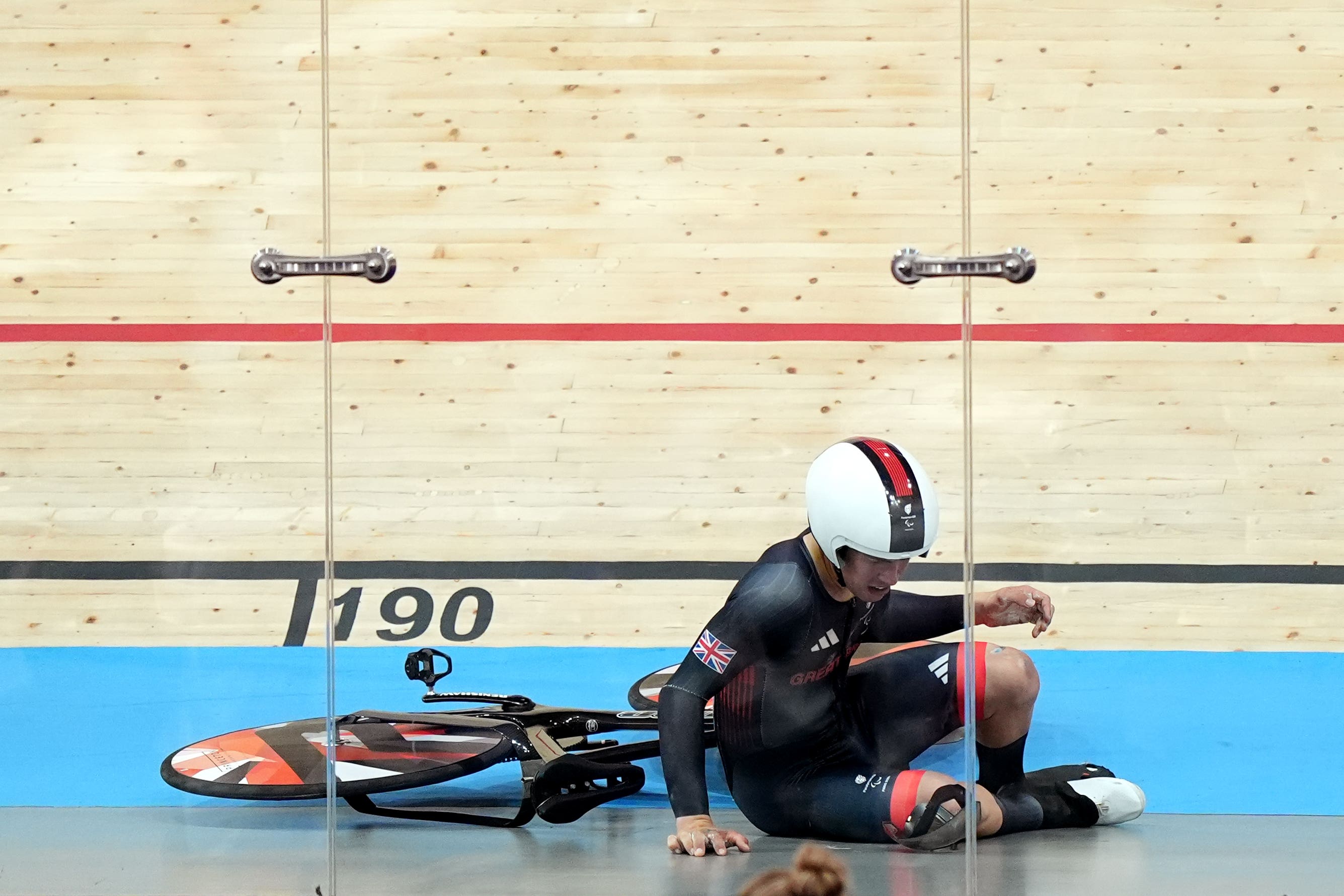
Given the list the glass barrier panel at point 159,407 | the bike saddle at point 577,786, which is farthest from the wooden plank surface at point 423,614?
the bike saddle at point 577,786

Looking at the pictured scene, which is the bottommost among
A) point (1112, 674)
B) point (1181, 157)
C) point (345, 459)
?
point (1112, 674)

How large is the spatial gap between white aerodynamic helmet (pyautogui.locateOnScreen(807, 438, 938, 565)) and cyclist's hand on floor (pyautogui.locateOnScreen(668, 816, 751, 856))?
1.84 feet

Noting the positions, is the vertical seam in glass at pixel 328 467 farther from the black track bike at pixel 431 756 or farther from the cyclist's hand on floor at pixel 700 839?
the cyclist's hand on floor at pixel 700 839

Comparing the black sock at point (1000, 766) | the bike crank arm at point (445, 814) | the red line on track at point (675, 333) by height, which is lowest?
the bike crank arm at point (445, 814)

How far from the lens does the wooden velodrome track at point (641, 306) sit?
8.11 feet

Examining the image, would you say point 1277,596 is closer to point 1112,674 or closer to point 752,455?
point 1112,674

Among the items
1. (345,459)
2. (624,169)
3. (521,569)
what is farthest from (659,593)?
(624,169)

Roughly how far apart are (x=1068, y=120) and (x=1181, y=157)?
229 millimetres

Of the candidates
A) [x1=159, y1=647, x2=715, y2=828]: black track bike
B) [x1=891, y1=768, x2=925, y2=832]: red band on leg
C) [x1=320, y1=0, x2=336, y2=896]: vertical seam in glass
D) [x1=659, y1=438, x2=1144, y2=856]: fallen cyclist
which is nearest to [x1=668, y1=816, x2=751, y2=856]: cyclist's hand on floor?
[x1=659, y1=438, x2=1144, y2=856]: fallen cyclist

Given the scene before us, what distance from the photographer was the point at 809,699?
251 centimetres

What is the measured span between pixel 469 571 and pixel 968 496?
3.31 ft

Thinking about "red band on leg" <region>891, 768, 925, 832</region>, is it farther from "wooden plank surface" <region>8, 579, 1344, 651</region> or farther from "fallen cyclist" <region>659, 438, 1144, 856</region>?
"wooden plank surface" <region>8, 579, 1344, 651</region>

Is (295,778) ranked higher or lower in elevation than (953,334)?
lower

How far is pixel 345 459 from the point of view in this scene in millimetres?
2527
